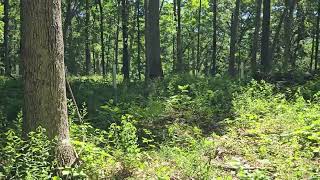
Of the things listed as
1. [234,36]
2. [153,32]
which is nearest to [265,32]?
[153,32]

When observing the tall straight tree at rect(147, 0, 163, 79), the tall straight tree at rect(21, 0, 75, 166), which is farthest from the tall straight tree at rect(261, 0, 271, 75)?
the tall straight tree at rect(21, 0, 75, 166)

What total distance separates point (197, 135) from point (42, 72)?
127 inches

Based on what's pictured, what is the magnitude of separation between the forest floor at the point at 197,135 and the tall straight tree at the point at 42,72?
35cm

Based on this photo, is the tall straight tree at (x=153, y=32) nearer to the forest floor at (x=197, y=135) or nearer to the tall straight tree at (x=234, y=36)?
the forest floor at (x=197, y=135)

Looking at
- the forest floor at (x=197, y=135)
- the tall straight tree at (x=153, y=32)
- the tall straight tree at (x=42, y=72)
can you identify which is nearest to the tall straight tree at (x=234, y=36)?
the tall straight tree at (x=153, y=32)

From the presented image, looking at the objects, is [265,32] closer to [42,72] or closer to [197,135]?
[197,135]

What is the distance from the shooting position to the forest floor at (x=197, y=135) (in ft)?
18.4

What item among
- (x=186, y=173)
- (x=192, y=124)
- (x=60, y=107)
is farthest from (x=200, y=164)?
(x=192, y=124)

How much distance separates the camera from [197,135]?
7.66m

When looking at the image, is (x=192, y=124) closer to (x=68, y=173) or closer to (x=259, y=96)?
(x=259, y=96)

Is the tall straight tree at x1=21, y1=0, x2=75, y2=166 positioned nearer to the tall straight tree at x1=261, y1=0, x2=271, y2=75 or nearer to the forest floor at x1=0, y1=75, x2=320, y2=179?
the forest floor at x1=0, y1=75, x2=320, y2=179

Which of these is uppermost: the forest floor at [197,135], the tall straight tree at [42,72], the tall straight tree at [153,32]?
the tall straight tree at [153,32]

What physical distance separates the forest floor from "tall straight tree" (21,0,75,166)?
0.35 meters

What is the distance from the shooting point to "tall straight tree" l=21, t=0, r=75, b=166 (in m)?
5.55
